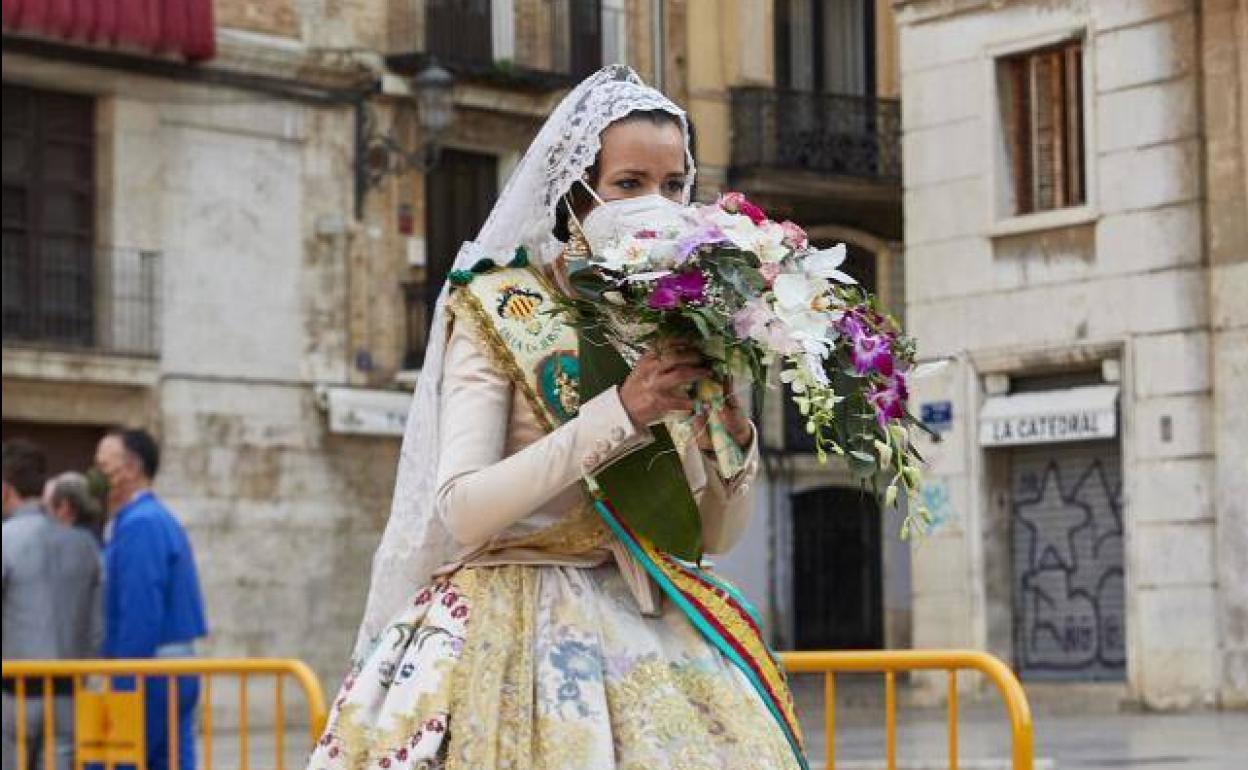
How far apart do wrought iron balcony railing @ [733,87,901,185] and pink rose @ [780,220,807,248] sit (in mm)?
4411

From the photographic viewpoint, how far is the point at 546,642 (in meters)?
4.26

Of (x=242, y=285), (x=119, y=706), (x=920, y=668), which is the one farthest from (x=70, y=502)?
(x=242, y=285)

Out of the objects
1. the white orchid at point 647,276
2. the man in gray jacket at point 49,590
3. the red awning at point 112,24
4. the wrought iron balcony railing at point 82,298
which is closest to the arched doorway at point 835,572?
the man in gray jacket at point 49,590

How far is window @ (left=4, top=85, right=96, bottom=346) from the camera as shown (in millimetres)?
18562

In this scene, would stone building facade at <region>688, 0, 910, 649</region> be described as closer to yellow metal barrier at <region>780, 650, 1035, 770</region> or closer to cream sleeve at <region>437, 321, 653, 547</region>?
yellow metal barrier at <region>780, 650, 1035, 770</region>

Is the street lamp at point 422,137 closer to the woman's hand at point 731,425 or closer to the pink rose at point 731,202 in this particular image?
the woman's hand at point 731,425

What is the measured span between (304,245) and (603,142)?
12.9 metres

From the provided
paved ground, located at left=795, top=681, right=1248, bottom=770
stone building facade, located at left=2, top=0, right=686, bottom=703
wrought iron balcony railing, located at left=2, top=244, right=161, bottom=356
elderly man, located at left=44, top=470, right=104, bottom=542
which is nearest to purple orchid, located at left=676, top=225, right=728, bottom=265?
paved ground, located at left=795, top=681, right=1248, bottom=770

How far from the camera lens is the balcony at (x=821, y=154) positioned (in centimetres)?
867

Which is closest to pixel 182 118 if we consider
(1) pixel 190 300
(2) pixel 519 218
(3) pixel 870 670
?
(1) pixel 190 300

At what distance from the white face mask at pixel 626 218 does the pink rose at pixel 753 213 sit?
0.08 m

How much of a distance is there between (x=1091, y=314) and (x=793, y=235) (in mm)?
6002

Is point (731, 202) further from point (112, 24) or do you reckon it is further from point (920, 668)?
point (112, 24)

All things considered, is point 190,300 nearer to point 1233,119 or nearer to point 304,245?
point 304,245
